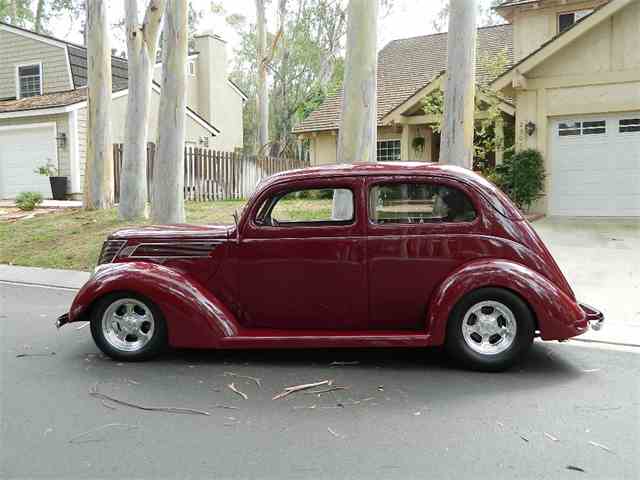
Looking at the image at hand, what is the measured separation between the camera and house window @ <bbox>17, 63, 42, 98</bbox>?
24125 millimetres

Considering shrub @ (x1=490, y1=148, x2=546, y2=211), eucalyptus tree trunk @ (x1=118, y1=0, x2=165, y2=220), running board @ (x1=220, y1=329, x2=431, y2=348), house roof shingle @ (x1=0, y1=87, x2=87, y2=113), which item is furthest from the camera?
house roof shingle @ (x1=0, y1=87, x2=87, y2=113)

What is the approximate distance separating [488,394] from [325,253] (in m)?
1.65

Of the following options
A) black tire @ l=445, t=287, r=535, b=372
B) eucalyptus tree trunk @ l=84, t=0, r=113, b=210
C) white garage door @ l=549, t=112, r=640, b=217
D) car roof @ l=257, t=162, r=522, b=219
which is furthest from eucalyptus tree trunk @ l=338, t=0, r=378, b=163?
eucalyptus tree trunk @ l=84, t=0, r=113, b=210

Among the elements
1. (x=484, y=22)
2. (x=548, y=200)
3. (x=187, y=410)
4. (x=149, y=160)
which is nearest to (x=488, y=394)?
(x=187, y=410)

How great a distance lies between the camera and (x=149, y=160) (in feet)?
56.4

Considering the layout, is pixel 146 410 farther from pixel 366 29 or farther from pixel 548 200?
pixel 548 200

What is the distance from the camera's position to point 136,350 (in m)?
5.04

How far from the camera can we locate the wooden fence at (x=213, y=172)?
1759cm

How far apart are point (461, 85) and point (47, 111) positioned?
16.7 m

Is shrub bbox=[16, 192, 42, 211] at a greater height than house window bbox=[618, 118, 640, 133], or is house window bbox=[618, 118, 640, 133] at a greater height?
house window bbox=[618, 118, 640, 133]

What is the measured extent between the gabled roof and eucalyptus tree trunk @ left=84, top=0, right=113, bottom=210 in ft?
32.6

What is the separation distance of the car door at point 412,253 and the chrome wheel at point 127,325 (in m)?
1.93

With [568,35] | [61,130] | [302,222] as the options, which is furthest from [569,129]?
[61,130]

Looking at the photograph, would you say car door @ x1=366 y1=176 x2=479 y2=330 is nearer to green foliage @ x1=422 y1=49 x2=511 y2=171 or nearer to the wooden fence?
green foliage @ x1=422 y1=49 x2=511 y2=171
